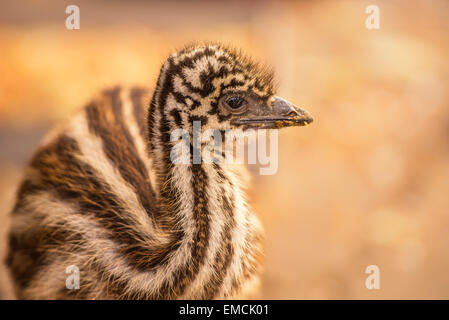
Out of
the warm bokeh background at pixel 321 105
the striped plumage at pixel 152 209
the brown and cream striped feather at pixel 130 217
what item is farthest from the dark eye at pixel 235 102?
the warm bokeh background at pixel 321 105

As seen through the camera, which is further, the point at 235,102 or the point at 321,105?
the point at 321,105

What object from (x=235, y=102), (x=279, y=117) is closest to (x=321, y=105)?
(x=279, y=117)

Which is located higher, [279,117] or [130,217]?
[279,117]

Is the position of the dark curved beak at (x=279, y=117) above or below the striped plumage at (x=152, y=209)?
above

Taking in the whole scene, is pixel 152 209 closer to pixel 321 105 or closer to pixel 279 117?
pixel 279 117

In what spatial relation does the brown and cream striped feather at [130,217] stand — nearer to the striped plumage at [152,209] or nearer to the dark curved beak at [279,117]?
the striped plumage at [152,209]
